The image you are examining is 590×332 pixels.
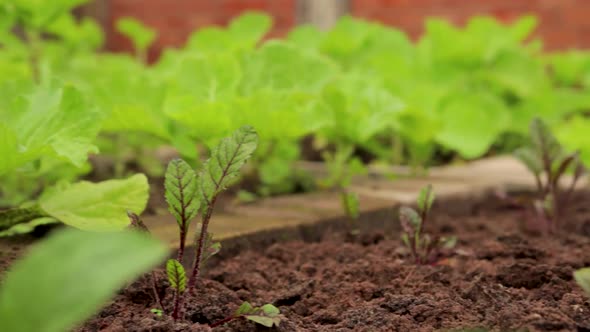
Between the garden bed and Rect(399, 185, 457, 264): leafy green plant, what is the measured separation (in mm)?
26

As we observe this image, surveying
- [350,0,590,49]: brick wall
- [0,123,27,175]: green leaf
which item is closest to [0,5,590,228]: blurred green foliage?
[0,123,27,175]: green leaf

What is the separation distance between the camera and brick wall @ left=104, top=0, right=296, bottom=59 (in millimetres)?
4945

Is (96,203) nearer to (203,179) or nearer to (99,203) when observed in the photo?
(99,203)

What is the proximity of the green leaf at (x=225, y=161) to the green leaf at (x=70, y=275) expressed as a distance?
39 centimetres

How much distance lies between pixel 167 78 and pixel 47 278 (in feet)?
4.58

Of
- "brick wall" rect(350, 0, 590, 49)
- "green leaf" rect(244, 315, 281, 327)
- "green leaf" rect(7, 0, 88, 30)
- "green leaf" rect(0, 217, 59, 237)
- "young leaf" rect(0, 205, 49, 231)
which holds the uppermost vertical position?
"brick wall" rect(350, 0, 590, 49)

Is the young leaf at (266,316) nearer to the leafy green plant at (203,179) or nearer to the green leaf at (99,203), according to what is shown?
the leafy green plant at (203,179)

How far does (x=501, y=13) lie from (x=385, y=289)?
3470 mm

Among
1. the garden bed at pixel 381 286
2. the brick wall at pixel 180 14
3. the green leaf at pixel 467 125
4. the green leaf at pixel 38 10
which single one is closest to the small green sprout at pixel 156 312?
the garden bed at pixel 381 286

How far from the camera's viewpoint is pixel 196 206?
82 centimetres

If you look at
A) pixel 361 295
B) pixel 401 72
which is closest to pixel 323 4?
pixel 401 72

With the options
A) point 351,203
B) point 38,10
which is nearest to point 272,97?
point 351,203

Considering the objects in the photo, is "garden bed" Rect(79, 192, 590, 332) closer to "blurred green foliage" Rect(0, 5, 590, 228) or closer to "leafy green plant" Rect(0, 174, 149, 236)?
"leafy green plant" Rect(0, 174, 149, 236)

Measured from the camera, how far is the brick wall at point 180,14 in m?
4.95
